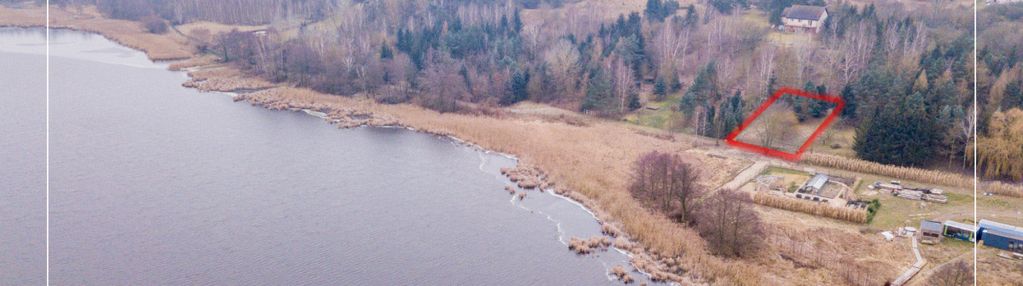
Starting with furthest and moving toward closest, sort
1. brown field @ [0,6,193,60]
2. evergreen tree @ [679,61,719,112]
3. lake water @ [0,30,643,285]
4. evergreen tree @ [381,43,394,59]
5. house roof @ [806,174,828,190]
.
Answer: brown field @ [0,6,193,60], evergreen tree @ [381,43,394,59], evergreen tree @ [679,61,719,112], house roof @ [806,174,828,190], lake water @ [0,30,643,285]

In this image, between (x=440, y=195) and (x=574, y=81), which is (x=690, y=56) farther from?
(x=440, y=195)

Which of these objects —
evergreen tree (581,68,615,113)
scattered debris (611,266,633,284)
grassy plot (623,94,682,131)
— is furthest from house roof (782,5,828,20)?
scattered debris (611,266,633,284)

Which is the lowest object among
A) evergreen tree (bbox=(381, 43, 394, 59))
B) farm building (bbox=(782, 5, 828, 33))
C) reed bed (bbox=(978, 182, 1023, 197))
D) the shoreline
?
the shoreline

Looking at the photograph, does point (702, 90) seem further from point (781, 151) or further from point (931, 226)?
point (931, 226)

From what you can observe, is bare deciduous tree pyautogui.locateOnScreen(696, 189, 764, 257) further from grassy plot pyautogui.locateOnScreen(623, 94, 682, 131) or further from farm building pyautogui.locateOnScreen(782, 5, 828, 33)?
farm building pyautogui.locateOnScreen(782, 5, 828, 33)

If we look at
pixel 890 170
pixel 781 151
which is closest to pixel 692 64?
pixel 781 151

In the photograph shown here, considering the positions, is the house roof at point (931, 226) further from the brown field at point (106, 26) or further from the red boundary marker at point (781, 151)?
the brown field at point (106, 26)

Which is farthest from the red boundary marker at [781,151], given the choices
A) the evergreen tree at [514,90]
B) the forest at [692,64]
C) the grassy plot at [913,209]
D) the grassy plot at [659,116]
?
the evergreen tree at [514,90]
